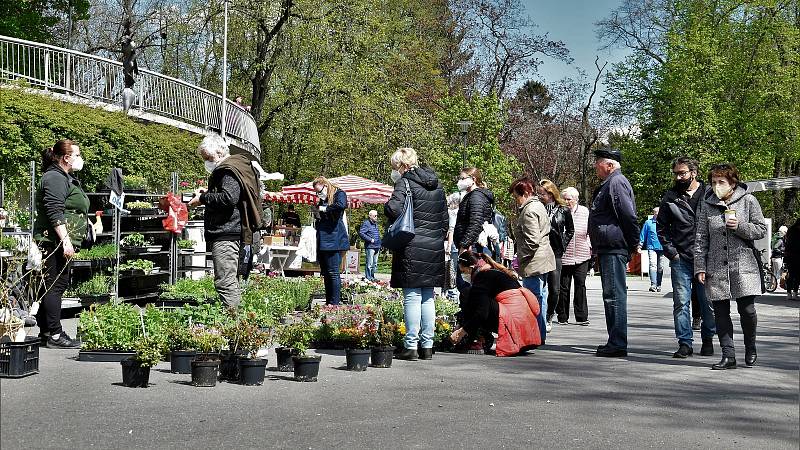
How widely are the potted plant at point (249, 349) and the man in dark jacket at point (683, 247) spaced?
Answer: 14.7ft

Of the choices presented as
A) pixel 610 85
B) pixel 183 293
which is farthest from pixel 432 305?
pixel 610 85

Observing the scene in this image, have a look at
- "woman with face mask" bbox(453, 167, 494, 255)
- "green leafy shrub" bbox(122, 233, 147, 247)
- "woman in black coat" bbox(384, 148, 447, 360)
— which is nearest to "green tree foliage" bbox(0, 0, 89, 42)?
"green leafy shrub" bbox(122, 233, 147, 247)

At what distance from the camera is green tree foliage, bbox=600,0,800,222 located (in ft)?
162

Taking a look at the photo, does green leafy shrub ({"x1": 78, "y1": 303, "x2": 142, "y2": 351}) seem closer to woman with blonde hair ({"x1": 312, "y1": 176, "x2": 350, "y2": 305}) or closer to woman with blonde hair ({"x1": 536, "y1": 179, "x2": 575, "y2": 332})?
woman with blonde hair ({"x1": 312, "y1": 176, "x2": 350, "y2": 305})

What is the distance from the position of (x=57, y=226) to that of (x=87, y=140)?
11.6 metres

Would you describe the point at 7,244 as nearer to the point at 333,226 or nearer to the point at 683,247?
the point at 333,226

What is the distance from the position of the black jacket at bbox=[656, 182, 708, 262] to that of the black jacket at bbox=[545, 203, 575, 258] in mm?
2908

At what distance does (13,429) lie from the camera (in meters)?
3.63

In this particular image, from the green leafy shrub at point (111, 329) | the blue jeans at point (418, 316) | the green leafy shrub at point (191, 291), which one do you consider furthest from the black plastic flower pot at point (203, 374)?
the green leafy shrub at point (191, 291)

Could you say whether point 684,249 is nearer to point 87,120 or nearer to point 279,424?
point 279,424

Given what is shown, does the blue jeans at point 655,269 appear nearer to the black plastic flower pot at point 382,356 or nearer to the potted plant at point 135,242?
the potted plant at point 135,242

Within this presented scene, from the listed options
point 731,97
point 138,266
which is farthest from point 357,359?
point 731,97

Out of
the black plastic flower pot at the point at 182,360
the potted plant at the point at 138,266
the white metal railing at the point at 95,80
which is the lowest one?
the black plastic flower pot at the point at 182,360

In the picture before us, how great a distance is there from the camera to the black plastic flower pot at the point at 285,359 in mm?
8906
